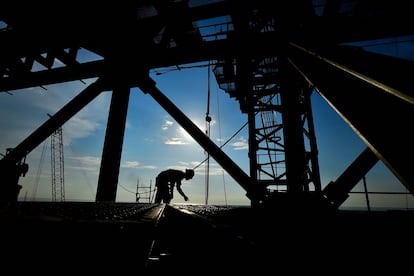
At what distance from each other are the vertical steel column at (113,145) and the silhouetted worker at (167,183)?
31.3 ft

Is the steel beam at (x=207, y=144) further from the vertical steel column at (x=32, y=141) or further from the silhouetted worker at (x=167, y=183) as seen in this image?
the silhouetted worker at (x=167, y=183)

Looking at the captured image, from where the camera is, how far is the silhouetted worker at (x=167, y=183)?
13.5 metres

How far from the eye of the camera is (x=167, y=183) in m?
14.1

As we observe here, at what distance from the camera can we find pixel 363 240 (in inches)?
56.4

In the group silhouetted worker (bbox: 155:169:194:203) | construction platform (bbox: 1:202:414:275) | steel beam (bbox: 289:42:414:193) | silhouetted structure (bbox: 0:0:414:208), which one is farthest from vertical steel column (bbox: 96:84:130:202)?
silhouetted worker (bbox: 155:169:194:203)

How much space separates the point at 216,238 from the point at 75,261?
31.9 inches

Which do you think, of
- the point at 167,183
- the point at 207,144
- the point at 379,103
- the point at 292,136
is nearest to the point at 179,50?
the point at 207,144

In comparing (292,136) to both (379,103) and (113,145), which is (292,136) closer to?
(379,103)

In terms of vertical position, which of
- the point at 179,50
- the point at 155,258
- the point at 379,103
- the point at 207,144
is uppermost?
the point at 179,50

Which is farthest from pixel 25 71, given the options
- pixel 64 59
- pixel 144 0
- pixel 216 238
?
pixel 216 238

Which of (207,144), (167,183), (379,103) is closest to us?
(379,103)

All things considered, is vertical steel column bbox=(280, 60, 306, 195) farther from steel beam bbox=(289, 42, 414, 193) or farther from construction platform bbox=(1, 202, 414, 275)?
steel beam bbox=(289, 42, 414, 193)

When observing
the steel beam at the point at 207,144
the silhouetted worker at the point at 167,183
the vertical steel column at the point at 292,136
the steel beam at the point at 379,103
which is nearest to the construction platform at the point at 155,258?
the steel beam at the point at 379,103

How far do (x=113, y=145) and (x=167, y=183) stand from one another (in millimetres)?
10311
